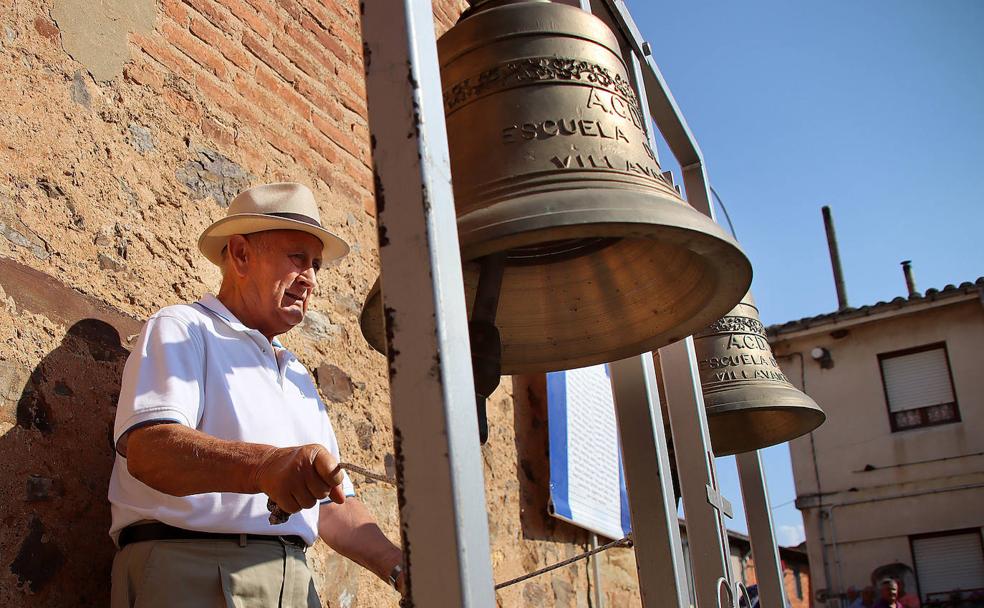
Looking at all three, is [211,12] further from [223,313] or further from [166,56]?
[223,313]

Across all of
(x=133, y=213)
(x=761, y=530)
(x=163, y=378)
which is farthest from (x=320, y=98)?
(x=761, y=530)

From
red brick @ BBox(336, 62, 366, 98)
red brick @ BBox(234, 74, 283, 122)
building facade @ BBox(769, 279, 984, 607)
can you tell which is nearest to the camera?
red brick @ BBox(234, 74, 283, 122)

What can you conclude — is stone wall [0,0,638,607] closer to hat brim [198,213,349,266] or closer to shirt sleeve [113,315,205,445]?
hat brim [198,213,349,266]

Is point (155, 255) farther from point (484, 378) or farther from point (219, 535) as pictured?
point (484, 378)

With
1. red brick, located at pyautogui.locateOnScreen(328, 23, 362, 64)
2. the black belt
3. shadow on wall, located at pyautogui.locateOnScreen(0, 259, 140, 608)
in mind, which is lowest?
the black belt

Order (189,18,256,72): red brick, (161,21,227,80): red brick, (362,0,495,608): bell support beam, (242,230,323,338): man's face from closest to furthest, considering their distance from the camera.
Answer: (362,0,495,608): bell support beam
(242,230,323,338): man's face
(161,21,227,80): red brick
(189,18,256,72): red brick

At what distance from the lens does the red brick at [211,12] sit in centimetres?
298

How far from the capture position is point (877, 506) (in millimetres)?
16391

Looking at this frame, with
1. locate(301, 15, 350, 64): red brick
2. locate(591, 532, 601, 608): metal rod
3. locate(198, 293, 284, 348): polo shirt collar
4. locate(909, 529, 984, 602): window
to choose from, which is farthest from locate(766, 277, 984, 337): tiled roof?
locate(198, 293, 284, 348): polo shirt collar

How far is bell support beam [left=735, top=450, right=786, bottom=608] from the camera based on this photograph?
10.5 ft

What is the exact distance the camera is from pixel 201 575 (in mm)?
1870

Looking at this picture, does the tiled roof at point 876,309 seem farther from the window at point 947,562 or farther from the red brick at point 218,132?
the red brick at point 218,132

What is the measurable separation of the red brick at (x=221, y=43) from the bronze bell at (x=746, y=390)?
68.9 inches

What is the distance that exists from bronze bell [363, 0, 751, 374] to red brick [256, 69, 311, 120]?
1.31 meters
